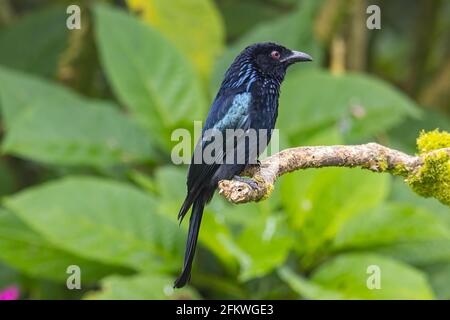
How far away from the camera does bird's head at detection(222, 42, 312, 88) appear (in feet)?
9.95

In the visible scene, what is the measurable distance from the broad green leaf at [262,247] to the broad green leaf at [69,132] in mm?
1011

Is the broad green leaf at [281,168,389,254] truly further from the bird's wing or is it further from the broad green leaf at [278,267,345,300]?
the bird's wing

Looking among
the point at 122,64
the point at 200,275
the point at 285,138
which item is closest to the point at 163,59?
the point at 122,64

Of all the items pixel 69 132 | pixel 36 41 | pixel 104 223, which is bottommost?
pixel 104 223

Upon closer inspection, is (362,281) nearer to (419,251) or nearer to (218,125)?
(419,251)

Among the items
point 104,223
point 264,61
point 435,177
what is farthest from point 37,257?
point 435,177

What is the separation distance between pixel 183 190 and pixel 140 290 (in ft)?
2.08

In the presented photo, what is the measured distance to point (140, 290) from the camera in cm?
387

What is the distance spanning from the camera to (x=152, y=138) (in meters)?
5.01

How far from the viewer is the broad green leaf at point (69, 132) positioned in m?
4.74

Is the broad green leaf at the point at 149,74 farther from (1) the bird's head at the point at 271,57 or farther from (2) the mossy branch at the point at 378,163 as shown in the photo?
(2) the mossy branch at the point at 378,163
